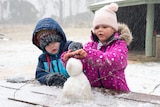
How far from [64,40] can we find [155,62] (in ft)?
27.0

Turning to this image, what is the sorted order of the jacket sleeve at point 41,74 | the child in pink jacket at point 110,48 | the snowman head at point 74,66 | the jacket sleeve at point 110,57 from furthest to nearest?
the jacket sleeve at point 41,74 → the child in pink jacket at point 110,48 → the jacket sleeve at point 110,57 → the snowman head at point 74,66

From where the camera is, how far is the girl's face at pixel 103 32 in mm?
2186

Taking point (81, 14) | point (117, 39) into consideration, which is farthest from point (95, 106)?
point (81, 14)

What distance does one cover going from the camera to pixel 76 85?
5.85ft

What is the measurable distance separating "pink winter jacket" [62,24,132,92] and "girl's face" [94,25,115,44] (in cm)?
4

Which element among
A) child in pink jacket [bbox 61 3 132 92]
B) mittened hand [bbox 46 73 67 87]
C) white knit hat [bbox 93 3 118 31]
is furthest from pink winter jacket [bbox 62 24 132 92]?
mittened hand [bbox 46 73 67 87]

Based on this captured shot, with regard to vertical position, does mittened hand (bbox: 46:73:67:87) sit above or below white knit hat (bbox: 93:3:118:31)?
below

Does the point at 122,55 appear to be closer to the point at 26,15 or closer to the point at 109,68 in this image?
the point at 109,68

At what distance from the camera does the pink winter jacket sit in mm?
1965

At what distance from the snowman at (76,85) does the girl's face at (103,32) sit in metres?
0.47

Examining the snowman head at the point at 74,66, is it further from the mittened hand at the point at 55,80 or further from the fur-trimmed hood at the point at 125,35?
the fur-trimmed hood at the point at 125,35

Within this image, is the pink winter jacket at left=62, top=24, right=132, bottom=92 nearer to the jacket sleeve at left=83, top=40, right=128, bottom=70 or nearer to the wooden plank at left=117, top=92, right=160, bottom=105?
the jacket sleeve at left=83, top=40, right=128, bottom=70

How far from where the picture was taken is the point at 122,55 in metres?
2.04

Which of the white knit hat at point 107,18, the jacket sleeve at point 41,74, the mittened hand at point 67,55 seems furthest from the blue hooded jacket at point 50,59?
the mittened hand at point 67,55
